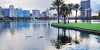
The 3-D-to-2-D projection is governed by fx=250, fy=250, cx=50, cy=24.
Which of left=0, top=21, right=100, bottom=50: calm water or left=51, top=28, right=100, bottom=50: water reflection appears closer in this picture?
left=51, top=28, right=100, bottom=50: water reflection

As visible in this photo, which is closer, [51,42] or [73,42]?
[73,42]

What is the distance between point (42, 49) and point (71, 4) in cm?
10847

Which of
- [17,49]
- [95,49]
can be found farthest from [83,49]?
[17,49]

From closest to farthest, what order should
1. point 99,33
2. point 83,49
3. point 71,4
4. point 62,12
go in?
point 83,49 → point 99,33 → point 62,12 → point 71,4

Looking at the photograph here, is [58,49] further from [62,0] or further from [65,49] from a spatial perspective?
[62,0]

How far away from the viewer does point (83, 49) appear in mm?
30906

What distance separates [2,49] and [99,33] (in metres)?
28.1

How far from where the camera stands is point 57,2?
119 m

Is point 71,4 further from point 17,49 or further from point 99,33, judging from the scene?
point 17,49

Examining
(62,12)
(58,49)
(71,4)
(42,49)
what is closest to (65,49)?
(58,49)

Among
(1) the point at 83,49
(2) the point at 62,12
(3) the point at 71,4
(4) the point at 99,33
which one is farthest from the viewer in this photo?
(3) the point at 71,4

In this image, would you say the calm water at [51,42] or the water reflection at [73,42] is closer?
the water reflection at [73,42]

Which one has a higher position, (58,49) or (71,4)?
(71,4)

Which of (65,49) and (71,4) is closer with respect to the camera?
(65,49)
